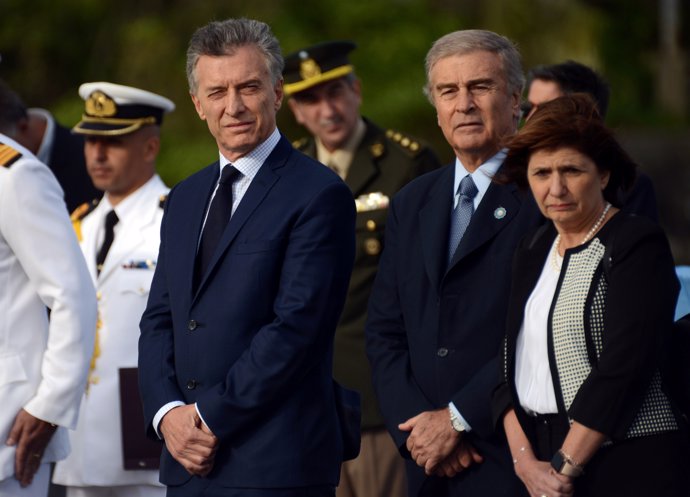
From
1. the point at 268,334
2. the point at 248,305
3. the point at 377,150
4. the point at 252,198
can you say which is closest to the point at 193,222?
the point at 252,198

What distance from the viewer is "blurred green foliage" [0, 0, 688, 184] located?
1268 cm

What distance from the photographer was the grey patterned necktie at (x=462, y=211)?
4.13 m

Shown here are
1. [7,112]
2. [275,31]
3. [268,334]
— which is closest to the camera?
[268,334]

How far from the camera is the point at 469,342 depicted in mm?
3961

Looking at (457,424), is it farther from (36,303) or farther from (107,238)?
(107,238)

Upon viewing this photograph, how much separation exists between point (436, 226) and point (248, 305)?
2.34 feet

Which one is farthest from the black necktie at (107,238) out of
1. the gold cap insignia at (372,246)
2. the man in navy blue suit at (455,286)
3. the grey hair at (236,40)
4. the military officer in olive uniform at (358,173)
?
the grey hair at (236,40)

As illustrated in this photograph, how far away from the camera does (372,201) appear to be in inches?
215

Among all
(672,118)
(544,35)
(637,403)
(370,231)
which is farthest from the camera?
(672,118)

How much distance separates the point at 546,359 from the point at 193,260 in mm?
976

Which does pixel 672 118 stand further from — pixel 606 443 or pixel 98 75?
pixel 606 443

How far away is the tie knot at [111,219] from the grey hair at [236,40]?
1.57m

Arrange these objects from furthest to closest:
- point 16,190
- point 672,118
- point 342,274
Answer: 1. point 672,118
2. point 16,190
3. point 342,274

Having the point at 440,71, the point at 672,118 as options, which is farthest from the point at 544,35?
the point at 440,71
